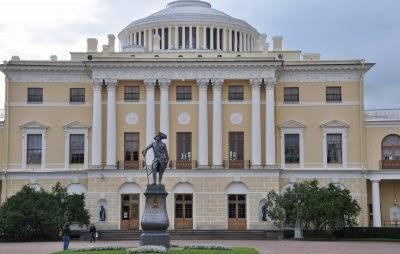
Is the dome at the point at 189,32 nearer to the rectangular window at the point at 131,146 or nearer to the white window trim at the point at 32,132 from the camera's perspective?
the rectangular window at the point at 131,146

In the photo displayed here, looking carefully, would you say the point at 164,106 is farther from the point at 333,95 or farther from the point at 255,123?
the point at 333,95

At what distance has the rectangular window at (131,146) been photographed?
2640 inches

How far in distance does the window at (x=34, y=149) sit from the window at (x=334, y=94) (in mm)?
25004

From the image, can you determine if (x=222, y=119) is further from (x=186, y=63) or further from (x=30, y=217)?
(x=30, y=217)

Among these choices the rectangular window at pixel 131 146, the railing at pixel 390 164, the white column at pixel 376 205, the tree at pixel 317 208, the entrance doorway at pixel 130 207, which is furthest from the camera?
the railing at pixel 390 164

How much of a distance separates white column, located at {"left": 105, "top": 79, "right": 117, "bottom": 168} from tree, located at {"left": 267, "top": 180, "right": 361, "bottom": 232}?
46.5ft

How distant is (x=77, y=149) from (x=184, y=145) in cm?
922

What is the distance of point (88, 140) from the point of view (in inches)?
2675

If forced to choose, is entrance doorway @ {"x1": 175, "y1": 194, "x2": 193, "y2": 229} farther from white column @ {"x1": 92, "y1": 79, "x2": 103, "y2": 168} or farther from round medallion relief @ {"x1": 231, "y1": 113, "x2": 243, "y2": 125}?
round medallion relief @ {"x1": 231, "y1": 113, "x2": 243, "y2": 125}

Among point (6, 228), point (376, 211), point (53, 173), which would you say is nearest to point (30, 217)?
point (6, 228)

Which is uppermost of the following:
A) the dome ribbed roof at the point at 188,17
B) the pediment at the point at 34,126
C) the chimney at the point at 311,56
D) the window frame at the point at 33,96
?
the dome ribbed roof at the point at 188,17

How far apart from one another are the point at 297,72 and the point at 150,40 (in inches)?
617

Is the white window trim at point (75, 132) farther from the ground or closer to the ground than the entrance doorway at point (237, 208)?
farther from the ground

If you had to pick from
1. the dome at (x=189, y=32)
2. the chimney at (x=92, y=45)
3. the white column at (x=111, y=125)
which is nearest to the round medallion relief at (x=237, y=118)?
the dome at (x=189, y=32)
